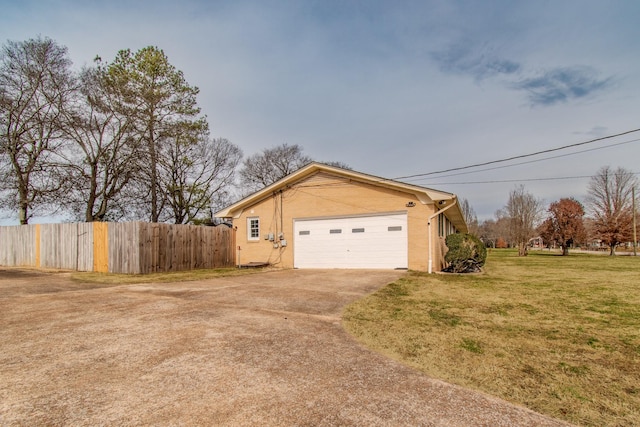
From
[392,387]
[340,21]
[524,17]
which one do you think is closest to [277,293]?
[392,387]

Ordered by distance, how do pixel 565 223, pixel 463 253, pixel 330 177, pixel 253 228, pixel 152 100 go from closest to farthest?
pixel 463 253 < pixel 330 177 < pixel 253 228 < pixel 152 100 < pixel 565 223

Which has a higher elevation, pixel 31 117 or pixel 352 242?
pixel 31 117

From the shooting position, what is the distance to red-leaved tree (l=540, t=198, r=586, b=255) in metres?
32.0

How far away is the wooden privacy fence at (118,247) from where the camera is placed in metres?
12.7

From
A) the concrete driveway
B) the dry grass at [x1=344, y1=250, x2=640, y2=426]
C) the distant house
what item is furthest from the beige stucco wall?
the concrete driveway

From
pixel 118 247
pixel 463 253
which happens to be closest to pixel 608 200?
pixel 463 253

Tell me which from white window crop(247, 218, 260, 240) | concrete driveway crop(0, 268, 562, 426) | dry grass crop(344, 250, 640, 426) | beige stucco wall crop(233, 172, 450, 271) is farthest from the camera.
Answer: white window crop(247, 218, 260, 240)

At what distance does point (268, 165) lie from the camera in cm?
3644

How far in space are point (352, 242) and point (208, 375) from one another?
1141 centimetres

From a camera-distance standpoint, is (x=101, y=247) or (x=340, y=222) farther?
(x=340, y=222)

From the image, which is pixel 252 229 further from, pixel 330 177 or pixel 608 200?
pixel 608 200

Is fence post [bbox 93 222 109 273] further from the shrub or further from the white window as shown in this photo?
the shrub

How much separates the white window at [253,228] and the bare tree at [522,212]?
30479 millimetres

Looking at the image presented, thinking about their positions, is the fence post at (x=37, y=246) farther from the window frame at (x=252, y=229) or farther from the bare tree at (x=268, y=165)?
the bare tree at (x=268, y=165)
